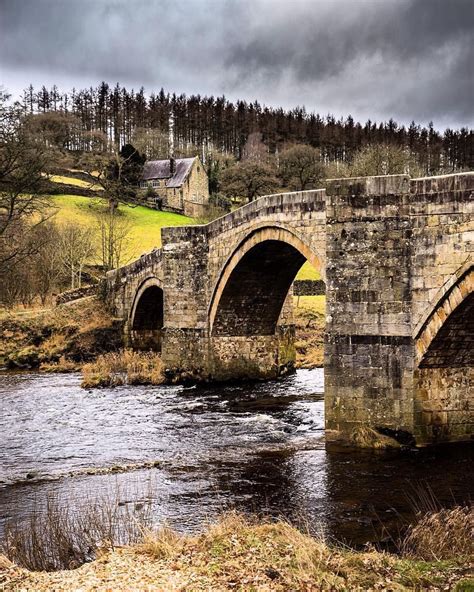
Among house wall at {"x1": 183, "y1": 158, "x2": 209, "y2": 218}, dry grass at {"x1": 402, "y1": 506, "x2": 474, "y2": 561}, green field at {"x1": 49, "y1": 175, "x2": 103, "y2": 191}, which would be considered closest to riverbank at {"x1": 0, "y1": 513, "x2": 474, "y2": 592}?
dry grass at {"x1": 402, "y1": 506, "x2": 474, "y2": 561}

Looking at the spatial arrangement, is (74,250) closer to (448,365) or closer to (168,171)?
(168,171)

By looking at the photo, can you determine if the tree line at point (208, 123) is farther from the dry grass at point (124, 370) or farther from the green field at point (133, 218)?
the dry grass at point (124, 370)

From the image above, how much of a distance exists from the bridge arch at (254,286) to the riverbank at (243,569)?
11786 mm

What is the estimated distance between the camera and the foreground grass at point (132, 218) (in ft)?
145

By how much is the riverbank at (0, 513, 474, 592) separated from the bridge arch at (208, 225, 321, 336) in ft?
38.7

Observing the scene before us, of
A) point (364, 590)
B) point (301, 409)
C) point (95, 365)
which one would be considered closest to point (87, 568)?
point (364, 590)

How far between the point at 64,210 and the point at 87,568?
4433 centimetres

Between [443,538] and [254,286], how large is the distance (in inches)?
557

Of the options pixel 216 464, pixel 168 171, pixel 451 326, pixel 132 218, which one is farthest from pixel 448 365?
pixel 168 171

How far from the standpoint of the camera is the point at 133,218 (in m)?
50.9

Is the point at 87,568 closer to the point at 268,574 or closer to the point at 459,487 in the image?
the point at 268,574

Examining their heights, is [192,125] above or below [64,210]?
above

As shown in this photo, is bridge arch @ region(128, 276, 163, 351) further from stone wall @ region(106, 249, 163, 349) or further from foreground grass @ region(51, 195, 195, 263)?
foreground grass @ region(51, 195, 195, 263)

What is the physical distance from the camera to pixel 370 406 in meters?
12.7
